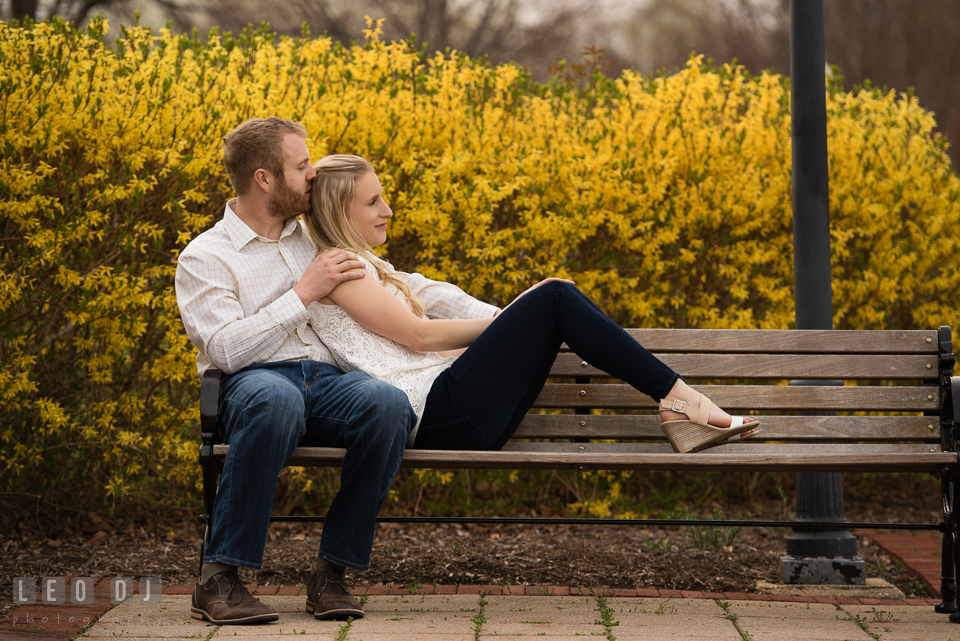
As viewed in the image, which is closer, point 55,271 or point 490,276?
point 55,271

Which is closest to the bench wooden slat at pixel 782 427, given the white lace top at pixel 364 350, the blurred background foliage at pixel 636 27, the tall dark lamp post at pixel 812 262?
the tall dark lamp post at pixel 812 262

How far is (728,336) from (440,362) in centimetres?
105

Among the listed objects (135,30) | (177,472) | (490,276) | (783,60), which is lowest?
(177,472)

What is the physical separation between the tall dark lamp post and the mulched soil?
246 millimetres

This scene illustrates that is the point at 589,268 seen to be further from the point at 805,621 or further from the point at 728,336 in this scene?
the point at 805,621

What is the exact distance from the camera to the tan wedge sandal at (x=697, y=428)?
268cm

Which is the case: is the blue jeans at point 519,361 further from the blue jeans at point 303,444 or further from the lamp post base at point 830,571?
the lamp post base at point 830,571

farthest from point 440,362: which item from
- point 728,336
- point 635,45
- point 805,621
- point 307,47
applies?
point 635,45

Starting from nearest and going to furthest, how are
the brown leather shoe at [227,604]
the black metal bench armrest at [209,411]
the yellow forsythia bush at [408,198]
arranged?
the brown leather shoe at [227,604], the black metal bench armrest at [209,411], the yellow forsythia bush at [408,198]

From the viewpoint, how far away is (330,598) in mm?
2490

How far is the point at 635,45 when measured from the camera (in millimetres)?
18844

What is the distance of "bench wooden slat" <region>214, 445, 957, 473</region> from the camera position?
256cm

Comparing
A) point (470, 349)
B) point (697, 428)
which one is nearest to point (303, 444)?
point (470, 349)

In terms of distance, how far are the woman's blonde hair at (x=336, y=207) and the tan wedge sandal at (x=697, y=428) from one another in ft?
3.31
